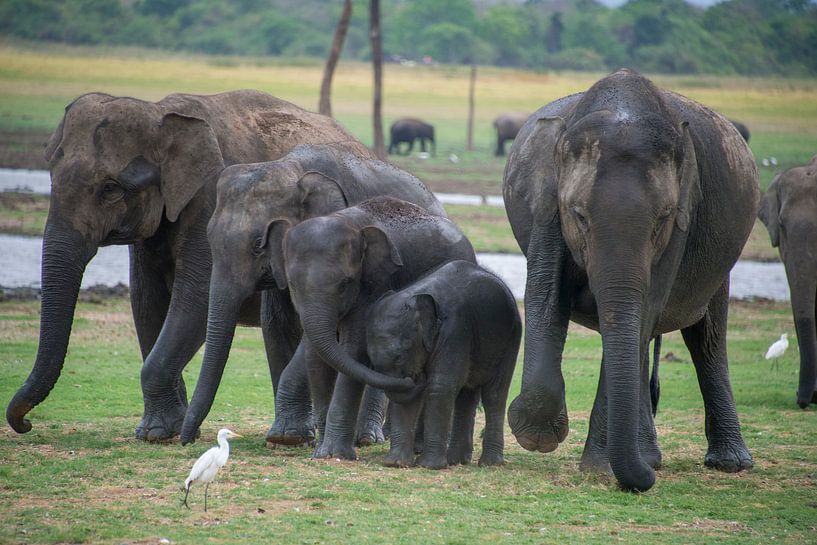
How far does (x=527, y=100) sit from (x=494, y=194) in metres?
27.2

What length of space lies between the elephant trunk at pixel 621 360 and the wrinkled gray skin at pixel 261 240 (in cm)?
279

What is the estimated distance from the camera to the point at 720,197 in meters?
10.3

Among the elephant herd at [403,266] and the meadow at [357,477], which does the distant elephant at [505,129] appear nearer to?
the meadow at [357,477]

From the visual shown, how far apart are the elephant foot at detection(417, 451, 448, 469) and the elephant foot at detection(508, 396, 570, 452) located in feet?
2.37

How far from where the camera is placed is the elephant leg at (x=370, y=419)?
11.6 m

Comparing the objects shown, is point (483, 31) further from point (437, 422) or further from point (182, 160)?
point (437, 422)

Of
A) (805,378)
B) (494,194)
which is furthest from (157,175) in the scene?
(494,194)

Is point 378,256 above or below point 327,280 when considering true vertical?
above

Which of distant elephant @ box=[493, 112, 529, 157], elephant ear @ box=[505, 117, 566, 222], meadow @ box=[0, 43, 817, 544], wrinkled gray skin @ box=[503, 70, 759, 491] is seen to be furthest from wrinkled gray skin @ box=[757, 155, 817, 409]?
distant elephant @ box=[493, 112, 529, 157]

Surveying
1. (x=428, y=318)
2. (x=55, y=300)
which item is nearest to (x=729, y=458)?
(x=428, y=318)

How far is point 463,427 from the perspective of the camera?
10781 millimetres

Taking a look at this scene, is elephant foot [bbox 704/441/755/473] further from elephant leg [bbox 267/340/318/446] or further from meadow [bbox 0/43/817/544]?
elephant leg [bbox 267/340/318/446]

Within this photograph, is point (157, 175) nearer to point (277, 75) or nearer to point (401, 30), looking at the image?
point (277, 75)

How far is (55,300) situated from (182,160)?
147 centimetres
